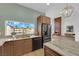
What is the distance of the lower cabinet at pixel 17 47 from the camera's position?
8.38 ft

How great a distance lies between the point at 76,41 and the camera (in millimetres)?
2051

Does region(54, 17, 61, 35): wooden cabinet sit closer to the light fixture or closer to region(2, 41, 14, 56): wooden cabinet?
the light fixture

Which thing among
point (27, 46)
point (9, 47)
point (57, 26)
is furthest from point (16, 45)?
point (57, 26)

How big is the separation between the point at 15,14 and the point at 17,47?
1.20m

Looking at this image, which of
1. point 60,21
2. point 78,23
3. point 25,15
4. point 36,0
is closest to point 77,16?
point 78,23

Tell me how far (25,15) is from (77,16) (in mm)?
2122

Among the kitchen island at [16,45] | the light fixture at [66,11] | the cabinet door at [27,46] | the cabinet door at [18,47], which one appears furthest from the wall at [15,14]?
the light fixture at [66,11]

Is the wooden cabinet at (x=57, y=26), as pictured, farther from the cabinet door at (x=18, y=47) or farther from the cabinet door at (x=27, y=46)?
the cabinet door at (x=27, y=46)

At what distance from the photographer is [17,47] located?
3.02m

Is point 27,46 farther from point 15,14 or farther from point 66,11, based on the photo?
point 66,11

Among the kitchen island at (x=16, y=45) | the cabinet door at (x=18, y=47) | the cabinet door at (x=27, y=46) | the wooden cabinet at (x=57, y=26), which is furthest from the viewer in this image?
the cabinet door at (x=27, y=46)

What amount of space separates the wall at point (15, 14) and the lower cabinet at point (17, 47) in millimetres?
422

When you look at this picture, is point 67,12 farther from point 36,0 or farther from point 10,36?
point 10,36

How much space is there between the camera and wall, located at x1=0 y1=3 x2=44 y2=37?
108 inches
